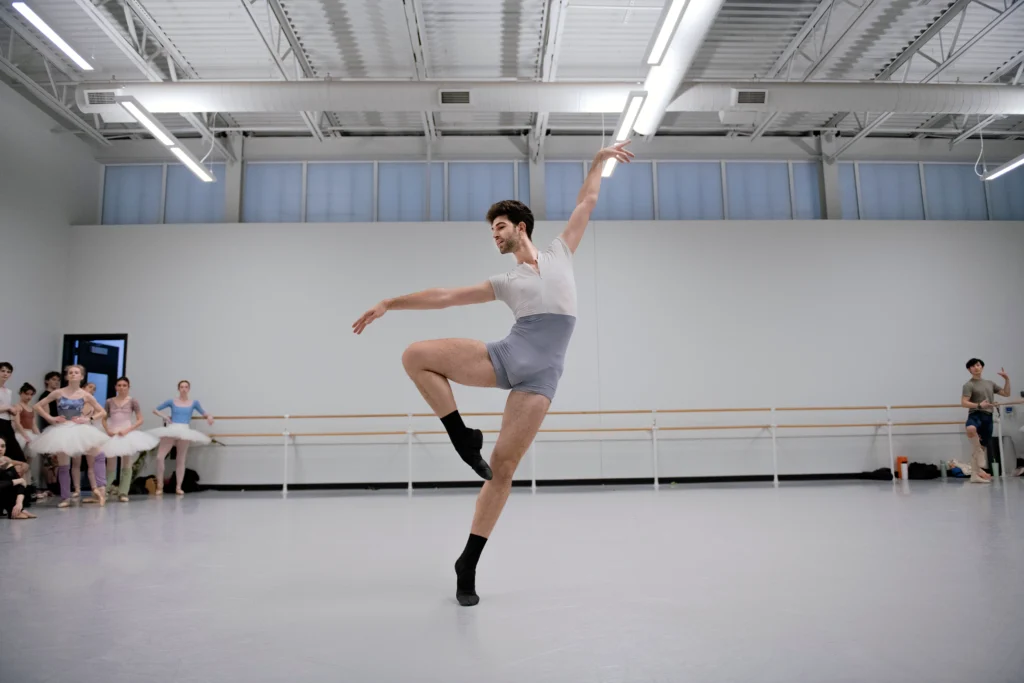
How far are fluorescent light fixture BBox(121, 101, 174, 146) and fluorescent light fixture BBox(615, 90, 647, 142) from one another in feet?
16.4

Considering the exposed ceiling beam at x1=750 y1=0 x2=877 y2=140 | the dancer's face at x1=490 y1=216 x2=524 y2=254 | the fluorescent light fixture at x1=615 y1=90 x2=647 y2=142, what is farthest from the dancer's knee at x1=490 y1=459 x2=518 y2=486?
the exposed ceiling beam at x1=750 y1=0 x2=877 y2=140

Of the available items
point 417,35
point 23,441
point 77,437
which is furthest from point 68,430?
point 417,35

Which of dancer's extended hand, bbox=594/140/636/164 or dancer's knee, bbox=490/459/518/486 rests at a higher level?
dancer's extended hand, bbox=594/140/636/164

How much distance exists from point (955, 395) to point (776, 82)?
212 inches

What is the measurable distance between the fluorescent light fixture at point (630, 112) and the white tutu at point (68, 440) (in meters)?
6.47

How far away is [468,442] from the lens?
227cm

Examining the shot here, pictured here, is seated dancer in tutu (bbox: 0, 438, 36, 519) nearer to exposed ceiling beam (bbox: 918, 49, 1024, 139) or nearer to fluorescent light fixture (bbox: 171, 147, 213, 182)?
fluorescent light fixture (bbox: 171, 147, 213, 182)

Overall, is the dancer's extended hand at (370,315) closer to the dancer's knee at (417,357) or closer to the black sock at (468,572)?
the dancer's knee at (417,357)

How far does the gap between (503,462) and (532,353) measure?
416mm

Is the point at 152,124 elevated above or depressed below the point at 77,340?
above

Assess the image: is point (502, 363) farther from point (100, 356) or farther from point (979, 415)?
point (100, 356)

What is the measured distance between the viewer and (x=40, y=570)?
9.89 ft

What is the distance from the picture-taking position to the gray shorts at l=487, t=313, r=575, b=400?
236cm

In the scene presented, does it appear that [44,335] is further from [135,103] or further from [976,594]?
[976,594]
